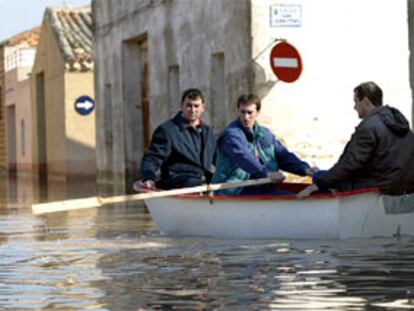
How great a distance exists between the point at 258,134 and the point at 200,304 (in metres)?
6.58

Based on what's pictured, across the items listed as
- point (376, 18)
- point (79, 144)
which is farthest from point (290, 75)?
point (79, 144)

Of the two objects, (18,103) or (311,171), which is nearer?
(311,171)

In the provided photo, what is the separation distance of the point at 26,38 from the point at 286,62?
46.3 meters

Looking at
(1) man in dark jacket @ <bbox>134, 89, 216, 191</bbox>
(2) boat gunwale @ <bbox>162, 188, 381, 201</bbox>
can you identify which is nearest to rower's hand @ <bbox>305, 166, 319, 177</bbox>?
(2) boat gunwale @ <bbox>162, 188, 381, 201</bbox>

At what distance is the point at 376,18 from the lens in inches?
999

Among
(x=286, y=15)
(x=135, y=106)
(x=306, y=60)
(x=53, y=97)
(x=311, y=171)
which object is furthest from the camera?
(x=53, y=97)

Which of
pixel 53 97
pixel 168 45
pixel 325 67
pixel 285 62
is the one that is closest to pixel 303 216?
pixel 285 62

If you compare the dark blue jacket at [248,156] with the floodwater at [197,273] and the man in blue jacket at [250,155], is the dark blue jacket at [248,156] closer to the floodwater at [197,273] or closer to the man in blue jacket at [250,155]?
the man in blue jacket at [250,155]

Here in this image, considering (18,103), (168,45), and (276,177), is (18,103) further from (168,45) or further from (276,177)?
(276,177)

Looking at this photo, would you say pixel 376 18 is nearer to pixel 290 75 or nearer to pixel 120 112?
pixel 290 75

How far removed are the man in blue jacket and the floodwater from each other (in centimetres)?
88

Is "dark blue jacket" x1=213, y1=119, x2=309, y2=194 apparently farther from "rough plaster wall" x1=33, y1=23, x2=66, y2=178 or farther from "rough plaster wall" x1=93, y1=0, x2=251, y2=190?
"rough plaster wall" x1=33, y1=23, x2=66, y2=178

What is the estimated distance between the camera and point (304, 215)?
1470 cm

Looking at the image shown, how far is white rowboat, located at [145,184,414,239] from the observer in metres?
14.4
